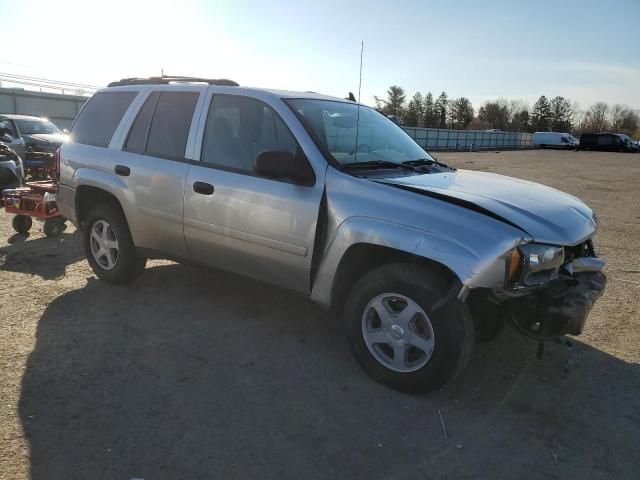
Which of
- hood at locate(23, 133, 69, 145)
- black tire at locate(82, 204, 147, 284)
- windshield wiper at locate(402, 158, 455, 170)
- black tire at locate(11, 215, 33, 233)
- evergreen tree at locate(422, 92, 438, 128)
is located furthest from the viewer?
evergreen tree at locate(422, 92, 438, 128)

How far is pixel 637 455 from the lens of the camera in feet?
8.96

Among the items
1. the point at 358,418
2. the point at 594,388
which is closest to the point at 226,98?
the point at 358,418

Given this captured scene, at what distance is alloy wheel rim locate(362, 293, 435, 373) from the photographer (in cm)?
317

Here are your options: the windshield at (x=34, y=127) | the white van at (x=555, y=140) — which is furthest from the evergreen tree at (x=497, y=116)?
the windshield at (x=34, y=127)

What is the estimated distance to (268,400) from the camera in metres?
3.15

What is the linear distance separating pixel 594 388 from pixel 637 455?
0.72m

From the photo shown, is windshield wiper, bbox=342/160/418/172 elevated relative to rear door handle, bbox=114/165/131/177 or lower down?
elevated

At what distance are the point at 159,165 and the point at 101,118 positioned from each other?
117 centimetres

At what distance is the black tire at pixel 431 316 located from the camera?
301 cm

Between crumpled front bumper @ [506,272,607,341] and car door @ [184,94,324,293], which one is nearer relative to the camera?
crumpled front bumper @ [506,272,607,341]

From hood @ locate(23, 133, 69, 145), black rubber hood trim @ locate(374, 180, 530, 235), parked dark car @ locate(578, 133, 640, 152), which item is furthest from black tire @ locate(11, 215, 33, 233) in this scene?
parked dark car @ locate(578, 133, 640, 152)

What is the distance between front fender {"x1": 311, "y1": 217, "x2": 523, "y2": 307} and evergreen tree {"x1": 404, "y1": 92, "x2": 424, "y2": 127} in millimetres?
75221

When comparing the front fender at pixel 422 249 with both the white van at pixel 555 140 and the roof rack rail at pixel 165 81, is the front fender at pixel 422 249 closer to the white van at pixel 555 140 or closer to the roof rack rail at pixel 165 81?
the roof rack rail at pixel 165 81

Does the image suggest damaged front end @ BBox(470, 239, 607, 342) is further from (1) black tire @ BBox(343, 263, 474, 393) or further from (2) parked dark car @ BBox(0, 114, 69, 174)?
(2) parked dark car @ BBox(0, 114, 69, 174)
